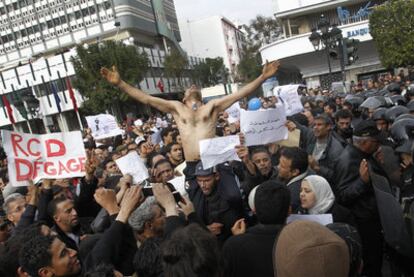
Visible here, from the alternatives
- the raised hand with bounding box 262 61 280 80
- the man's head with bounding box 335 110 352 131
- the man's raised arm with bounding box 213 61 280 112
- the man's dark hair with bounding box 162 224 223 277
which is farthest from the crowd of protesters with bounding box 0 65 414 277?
the raised hand with bounding box 262 61 280 80

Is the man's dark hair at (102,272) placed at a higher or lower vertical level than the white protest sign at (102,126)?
lower

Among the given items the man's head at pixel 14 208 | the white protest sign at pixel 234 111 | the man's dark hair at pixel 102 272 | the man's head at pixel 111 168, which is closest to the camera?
the man's dark hair at pixel 102 272

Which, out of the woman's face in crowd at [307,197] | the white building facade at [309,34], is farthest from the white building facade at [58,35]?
the woman's face in crowd at [307,197]

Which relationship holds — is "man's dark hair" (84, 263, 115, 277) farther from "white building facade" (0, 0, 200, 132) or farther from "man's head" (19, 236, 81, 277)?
"white building facade" (0, 0, 200, 132)

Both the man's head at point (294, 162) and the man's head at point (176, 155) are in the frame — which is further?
the man's head at point (176, 155)

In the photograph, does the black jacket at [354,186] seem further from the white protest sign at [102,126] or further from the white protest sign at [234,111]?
the white protest sign at [102,126]

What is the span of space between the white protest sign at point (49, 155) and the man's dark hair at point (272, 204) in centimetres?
239

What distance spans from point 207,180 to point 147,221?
32.0 inches

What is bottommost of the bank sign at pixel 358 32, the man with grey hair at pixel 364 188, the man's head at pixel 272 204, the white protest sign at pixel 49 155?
the man with grey hair at pixel 364 188

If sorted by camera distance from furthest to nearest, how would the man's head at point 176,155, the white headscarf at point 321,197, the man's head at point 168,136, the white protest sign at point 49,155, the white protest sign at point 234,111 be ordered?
the white protest sign at point 234,111 → the man's head at point 168,136 → the man's head at point 176,155 → the white protest sign at point 49,155 → the white headscarf at point 321,197

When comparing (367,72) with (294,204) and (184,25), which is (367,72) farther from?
(184,25)

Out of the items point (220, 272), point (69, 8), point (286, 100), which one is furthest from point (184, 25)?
point (220, 272)

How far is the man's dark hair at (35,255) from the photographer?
2.57 meters

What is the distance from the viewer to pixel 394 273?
3.76m
